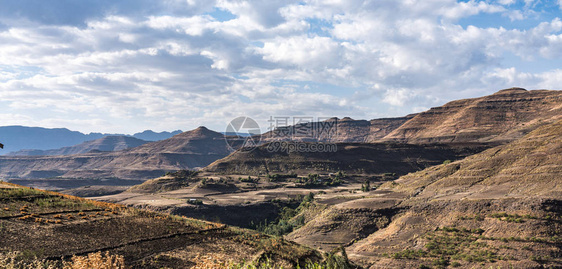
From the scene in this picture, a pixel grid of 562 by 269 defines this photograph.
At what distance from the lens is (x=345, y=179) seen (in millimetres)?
115125

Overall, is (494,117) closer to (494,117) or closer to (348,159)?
(494,117)

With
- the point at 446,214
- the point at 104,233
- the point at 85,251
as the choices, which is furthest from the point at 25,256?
the point at 446,214

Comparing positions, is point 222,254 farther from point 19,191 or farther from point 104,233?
point 19,191

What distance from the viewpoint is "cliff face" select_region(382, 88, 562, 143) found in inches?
5910

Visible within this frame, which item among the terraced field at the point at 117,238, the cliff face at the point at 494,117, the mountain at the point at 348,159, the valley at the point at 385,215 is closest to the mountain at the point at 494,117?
the cliff face at the point at 494,117

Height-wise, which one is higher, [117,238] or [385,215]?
[117,238]

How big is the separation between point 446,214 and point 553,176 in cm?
1625

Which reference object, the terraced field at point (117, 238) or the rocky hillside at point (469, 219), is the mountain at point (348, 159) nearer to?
the rocky hillside at point (469, 219)

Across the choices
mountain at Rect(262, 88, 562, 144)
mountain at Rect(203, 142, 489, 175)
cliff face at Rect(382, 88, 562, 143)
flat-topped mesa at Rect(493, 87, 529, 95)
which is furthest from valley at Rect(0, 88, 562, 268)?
flat-topped mesa at Rect(493, 87, 529, 95)

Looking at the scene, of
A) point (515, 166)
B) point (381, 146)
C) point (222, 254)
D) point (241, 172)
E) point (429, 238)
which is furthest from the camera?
point (381, 146)

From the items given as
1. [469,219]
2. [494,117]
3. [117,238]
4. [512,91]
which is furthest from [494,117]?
[117,238]

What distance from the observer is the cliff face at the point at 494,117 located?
150125 mm

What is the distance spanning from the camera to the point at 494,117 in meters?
168

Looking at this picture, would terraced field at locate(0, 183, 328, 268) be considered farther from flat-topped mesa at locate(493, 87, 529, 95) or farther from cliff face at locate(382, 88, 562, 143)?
flat-topped mesa at locate(493, 87, 529, 95)
